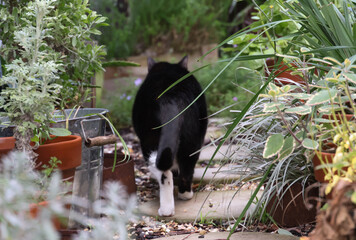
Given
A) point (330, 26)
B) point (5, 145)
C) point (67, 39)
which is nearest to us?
point (5, 145)

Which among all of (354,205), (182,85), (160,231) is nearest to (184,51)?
(182,85)

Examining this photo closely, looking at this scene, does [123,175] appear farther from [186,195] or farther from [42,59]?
[42,59]

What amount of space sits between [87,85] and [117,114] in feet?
8.29

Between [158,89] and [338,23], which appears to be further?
[158,89]

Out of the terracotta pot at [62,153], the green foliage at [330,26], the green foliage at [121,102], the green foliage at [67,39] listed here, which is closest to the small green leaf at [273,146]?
the green foliage at [330,26]

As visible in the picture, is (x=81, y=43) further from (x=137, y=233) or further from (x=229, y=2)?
(x=229, y=2)

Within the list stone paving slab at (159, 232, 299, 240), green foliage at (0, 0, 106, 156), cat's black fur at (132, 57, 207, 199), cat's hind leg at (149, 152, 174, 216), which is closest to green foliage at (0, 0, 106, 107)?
green foliage at (0, 0, 106, 156)

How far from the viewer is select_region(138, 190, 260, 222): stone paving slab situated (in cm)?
217

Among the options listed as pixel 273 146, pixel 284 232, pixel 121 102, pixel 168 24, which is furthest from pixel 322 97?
pixel 168 24

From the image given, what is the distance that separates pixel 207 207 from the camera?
7.63ft

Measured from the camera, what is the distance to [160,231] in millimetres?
2074

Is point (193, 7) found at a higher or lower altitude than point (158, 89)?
higher

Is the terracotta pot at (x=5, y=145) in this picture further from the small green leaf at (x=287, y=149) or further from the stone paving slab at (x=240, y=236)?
the small green leaf at (x=287, y=149)

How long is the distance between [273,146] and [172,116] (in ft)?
3.07
